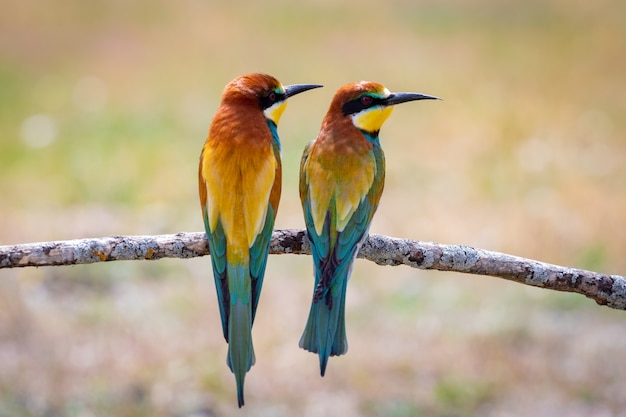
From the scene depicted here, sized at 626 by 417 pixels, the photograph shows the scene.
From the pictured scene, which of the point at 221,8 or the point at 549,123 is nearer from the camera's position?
the point at 549,123

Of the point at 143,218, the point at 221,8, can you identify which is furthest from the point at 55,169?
the point at 221,8

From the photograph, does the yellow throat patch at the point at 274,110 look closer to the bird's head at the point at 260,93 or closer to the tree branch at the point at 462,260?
the bird's head at the point at 260,93

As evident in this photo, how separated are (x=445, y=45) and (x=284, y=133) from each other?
102 inches

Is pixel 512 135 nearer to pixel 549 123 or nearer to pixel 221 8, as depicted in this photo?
pixel 549 123

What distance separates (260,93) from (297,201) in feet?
14.9

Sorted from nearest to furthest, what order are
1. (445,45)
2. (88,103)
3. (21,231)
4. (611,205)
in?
(21,231), (611,205), (88,103), (445,45)

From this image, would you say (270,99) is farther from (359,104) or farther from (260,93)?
(359,104)

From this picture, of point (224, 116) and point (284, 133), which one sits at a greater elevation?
point (224, 116)

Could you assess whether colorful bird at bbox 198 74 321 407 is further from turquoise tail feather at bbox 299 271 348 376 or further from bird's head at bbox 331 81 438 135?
bird's head at bbox 331 81 438 135

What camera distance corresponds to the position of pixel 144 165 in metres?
7.79

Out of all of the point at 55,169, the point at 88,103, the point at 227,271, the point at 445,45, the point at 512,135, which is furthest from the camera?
the point at 445,45

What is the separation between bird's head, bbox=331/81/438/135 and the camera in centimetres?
291

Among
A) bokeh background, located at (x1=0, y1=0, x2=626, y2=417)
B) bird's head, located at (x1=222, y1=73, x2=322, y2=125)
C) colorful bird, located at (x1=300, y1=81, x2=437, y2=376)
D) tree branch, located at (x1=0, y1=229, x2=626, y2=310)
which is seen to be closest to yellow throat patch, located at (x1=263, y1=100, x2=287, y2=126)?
bird's head, located at (x1=222, y1=73, x2=322, y2=125)

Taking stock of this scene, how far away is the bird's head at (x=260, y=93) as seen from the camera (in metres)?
2.67
